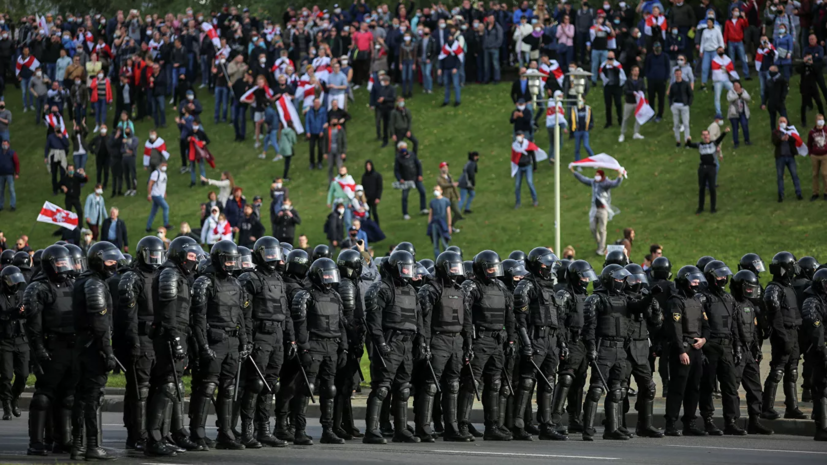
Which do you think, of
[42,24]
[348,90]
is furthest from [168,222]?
[42,24]

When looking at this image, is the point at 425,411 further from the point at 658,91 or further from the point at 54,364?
the point at 658,91

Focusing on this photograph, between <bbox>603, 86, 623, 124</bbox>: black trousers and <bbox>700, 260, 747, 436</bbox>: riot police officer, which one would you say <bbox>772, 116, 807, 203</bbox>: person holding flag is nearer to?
<bbox>603, 86, 623, 124</bbox>: black trousers

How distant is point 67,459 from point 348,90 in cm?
2524

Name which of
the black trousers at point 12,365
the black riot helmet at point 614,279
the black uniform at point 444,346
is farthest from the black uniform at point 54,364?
the black riot helmet at point 614,279

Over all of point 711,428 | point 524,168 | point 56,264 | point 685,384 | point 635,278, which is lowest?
point 711,428

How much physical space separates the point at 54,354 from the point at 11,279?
14.0ft

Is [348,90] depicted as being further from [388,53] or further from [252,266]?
[252,266]

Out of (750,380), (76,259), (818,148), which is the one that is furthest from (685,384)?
(818,148)

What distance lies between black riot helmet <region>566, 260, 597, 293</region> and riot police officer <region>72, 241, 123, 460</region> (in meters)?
6.05

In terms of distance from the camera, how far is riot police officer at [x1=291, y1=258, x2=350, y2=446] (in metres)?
14.2

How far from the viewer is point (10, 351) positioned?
56.1 feet

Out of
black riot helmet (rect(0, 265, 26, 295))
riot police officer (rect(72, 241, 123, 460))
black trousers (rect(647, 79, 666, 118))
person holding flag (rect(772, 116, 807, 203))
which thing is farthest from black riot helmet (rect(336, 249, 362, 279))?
black trousers (rect(647, 79, 666, 118))

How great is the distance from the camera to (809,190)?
29016 millimetres

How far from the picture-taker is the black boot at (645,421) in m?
15.3
